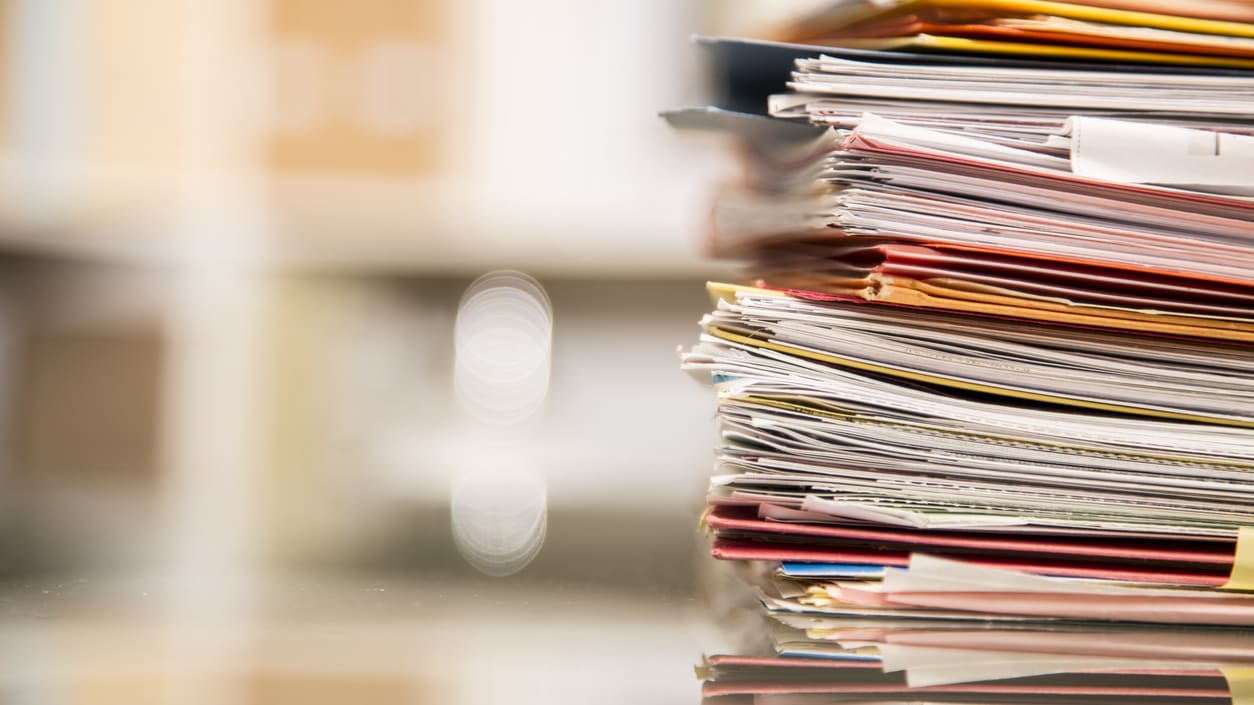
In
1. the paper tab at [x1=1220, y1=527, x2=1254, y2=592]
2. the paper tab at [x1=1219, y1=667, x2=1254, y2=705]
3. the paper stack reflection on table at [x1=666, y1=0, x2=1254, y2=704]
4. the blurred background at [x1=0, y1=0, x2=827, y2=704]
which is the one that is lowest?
the paper tab at [x1=1219, y1=667, x2=1254, y2=705]

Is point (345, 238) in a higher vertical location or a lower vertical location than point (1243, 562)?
higher

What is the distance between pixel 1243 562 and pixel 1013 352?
0.14 m

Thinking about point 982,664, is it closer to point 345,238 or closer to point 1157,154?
point 1157,154

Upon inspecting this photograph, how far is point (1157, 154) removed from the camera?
19.8 inches

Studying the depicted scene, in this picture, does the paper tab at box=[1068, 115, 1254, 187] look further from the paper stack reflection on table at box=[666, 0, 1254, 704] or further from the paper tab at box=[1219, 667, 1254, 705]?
the paper tab at box=[1219, 667, 1254, 705]

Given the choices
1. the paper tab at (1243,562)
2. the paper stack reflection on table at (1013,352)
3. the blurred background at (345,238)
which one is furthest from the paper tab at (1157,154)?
the blurred background at (345,238)

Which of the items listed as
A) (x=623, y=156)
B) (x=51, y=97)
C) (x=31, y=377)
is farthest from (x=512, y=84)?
(x=31, y=377)

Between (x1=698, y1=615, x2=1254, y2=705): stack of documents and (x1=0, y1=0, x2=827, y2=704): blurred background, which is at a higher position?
(x1=0, y1=0, x2=827, y2=704): blurred background

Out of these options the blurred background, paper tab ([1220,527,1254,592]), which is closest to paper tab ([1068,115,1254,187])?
paper tab ([1220,527,1254,592])

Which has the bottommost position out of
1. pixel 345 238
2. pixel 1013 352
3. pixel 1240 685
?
pixel 1240 685

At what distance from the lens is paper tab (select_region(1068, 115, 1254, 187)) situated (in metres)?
0.50

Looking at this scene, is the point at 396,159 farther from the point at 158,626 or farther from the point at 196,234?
the point at 158,626

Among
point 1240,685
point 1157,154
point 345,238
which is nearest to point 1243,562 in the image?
point 1240,685

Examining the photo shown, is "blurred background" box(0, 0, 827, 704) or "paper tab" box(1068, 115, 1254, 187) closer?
"paper tab" box(1068, 115, 1254, 187)
